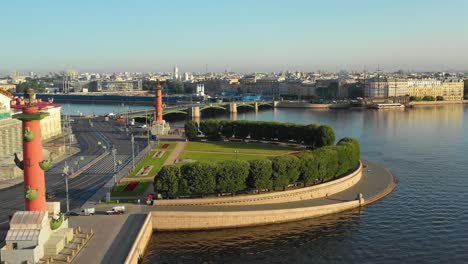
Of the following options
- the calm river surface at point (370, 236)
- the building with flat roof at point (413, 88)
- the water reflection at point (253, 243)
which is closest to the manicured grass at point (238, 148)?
the calm river surface at point (370, 236)

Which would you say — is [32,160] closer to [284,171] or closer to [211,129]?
[284,171]

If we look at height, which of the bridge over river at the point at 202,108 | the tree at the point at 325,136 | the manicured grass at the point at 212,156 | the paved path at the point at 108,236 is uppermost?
the bridge over river at the point at 202,108

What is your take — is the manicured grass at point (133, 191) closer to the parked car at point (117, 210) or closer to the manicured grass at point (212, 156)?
the parked car at point (117, 210)

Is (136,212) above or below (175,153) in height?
below

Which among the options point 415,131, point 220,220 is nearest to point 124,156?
point 220,220

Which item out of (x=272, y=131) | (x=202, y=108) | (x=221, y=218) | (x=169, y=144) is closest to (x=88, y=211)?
(x=221, y=218)

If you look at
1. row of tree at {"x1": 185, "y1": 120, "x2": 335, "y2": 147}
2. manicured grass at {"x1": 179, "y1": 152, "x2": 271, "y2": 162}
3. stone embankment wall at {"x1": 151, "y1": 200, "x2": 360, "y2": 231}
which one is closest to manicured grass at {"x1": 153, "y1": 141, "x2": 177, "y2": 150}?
row of tree at {"x1": 185, "y1": 120, "x2": 335, "y2": 147}
